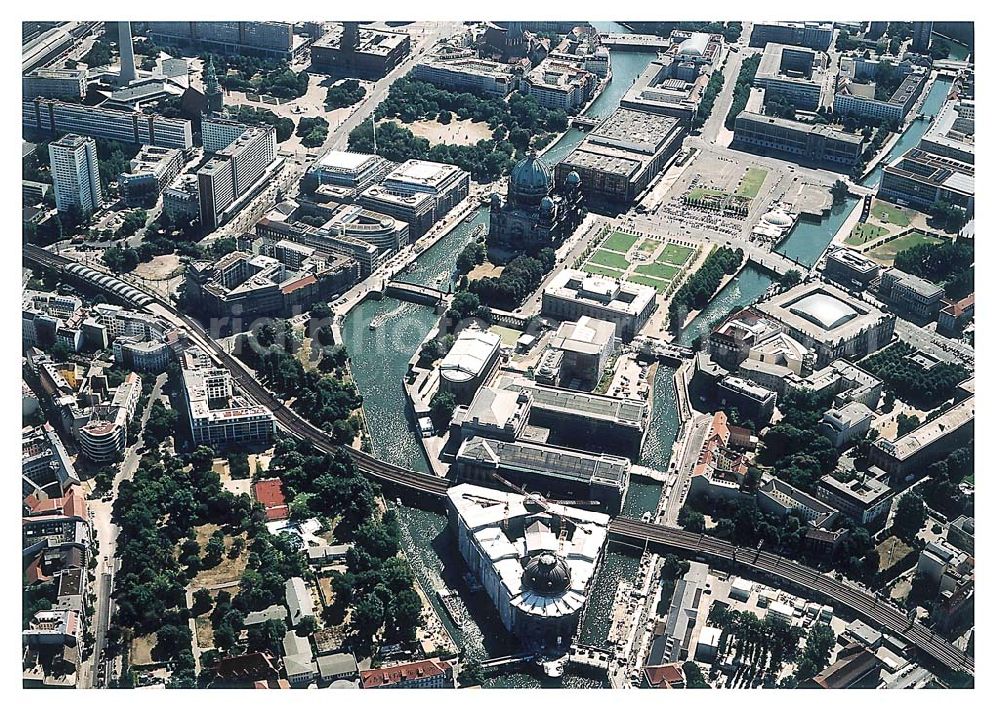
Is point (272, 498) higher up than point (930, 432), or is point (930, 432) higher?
point (930, 432)

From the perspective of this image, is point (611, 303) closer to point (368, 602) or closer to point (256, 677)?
point (368, 602)

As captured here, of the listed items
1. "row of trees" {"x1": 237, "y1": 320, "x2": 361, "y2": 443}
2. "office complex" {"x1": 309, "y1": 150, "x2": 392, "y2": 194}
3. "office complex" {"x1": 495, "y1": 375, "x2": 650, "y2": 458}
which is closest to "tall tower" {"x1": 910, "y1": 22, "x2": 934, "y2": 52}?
"office complex" {"x1": 309, "y1": 150, "x2": 392, "y2": 194}

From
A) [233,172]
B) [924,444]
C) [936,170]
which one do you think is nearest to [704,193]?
[936,170]

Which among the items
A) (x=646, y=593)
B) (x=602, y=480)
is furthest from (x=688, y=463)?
(x=646, y=593)

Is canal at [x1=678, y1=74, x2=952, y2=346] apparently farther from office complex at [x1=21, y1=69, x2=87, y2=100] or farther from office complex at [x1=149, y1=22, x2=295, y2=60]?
office complex at [x1=21, y1=69, x2=87, y2=100]

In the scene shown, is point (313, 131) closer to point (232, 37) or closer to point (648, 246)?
point (232, 37)

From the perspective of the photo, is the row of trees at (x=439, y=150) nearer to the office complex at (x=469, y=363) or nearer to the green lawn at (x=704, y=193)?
the green lawn at (x=704, y=193)
